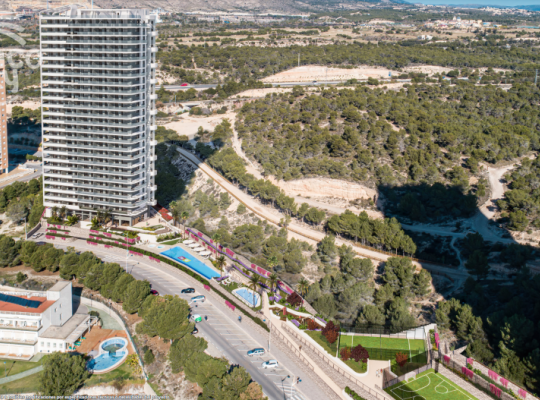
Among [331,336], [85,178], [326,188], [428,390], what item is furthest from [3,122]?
[428,390]

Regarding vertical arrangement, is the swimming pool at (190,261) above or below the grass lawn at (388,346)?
above

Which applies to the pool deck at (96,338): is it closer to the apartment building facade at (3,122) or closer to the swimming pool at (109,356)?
the swimming pool at (109,356)

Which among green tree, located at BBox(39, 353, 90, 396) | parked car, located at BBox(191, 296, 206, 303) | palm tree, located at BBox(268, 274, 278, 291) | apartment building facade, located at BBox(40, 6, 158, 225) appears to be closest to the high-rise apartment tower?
apartment building facade, located at BBox(40, 6, 158, 225)

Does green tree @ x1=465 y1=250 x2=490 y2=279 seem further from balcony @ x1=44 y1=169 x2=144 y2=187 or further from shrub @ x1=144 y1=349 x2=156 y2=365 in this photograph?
balcony @ x1=44 y1=169 x2=144 y2=187

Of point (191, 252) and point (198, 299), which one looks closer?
point (198, 299)

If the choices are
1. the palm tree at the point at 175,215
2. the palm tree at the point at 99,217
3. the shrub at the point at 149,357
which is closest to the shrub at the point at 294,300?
the shrub at the point at 149,357

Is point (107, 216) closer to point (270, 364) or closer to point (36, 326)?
point (36, 326)
